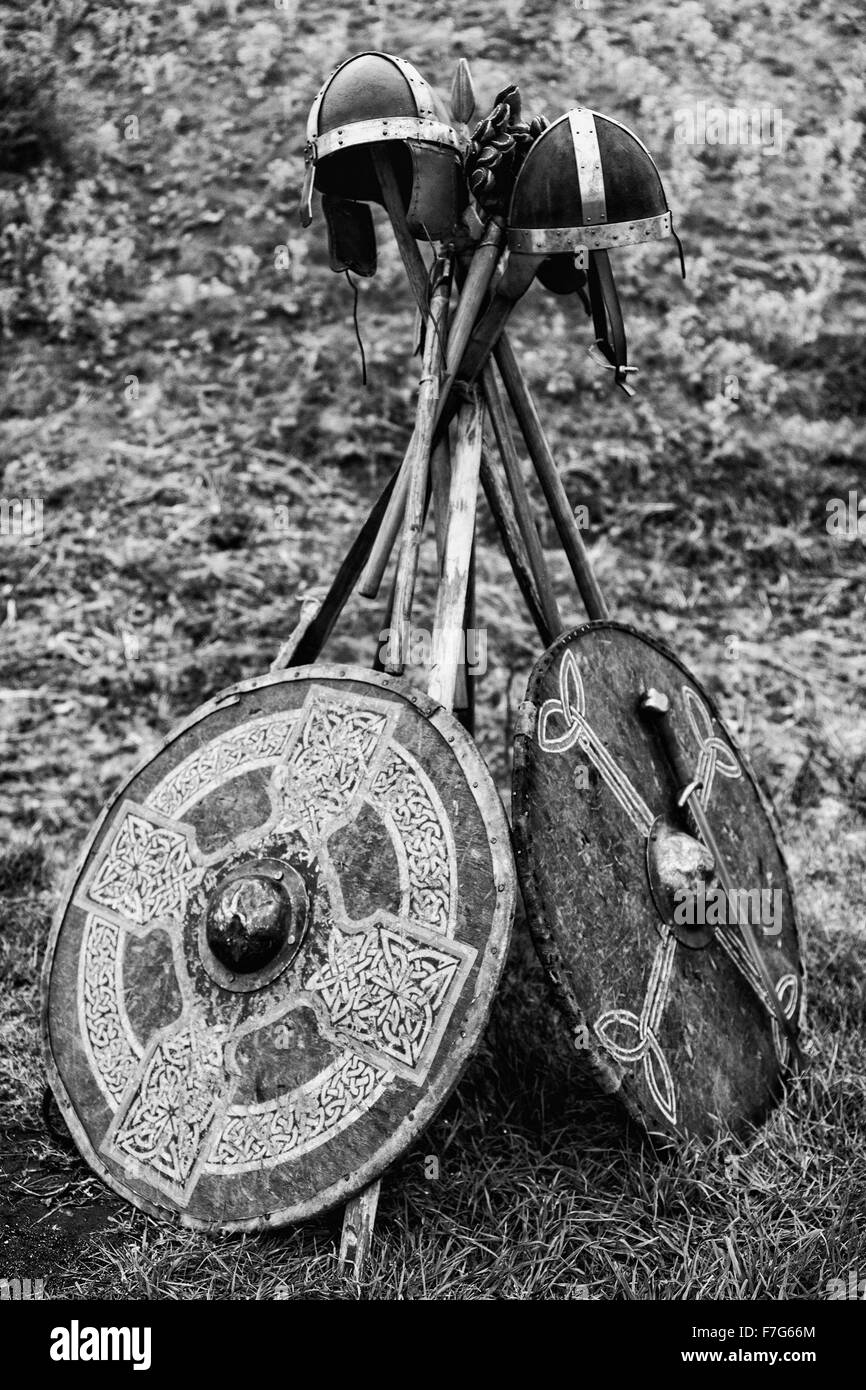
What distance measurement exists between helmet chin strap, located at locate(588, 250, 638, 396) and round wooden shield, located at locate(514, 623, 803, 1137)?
0.62 m

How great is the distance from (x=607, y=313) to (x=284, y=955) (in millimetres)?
1607

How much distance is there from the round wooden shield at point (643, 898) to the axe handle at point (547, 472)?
269mm

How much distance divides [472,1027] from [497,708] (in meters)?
2.35

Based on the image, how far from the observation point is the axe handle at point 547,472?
3037mm

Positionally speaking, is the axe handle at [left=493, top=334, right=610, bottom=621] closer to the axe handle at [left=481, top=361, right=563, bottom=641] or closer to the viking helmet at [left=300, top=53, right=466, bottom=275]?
Answer: the axe handle at [left=481, top=361, right=563, bottom=641]

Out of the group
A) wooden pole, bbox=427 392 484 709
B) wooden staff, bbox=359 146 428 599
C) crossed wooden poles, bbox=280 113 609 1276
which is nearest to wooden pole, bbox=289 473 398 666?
crossed wooden poles, bbox=280 113 609 1276

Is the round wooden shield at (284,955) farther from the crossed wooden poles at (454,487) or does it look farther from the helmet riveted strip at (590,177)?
the helmet riveted strip at (590,177)

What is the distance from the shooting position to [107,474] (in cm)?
501

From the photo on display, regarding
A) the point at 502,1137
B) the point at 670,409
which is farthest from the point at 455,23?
the point at 502,1137

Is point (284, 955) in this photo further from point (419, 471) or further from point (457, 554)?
point (419, 471)

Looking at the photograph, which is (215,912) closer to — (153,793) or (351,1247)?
(153,793)

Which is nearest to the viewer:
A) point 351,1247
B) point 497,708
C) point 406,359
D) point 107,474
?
point 351,1247

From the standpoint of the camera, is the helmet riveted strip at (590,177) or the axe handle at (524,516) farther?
the axe handle at (524,516)

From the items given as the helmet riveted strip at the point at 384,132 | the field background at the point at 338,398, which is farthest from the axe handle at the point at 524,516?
the field background at the point at 338,398
